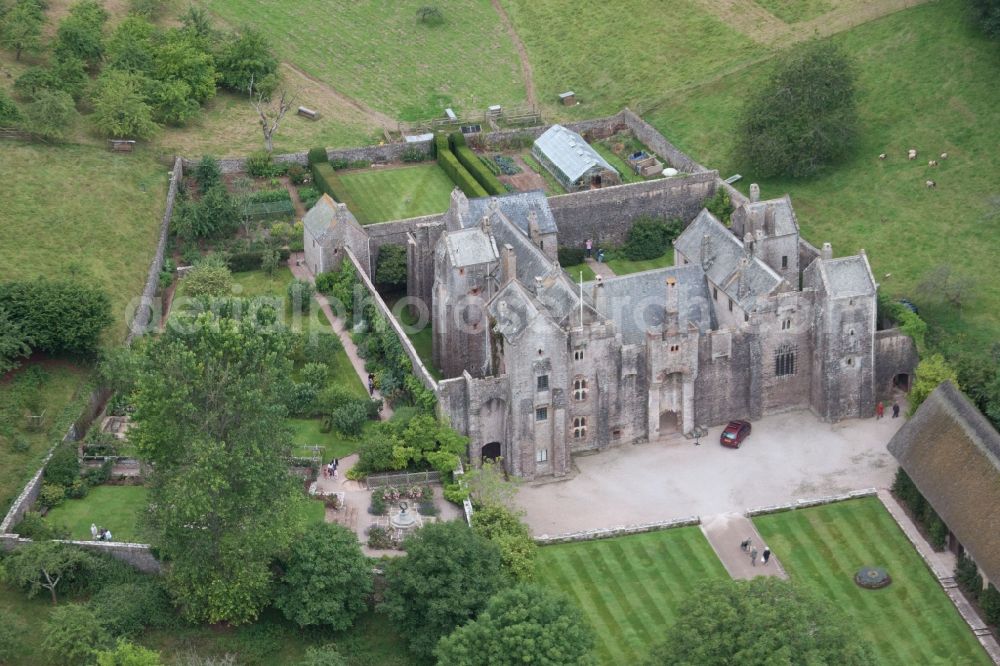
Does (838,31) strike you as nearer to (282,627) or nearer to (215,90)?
(215,90)

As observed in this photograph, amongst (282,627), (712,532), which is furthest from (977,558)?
(282,627)

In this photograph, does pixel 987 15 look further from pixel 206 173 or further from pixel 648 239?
pixel 206 173

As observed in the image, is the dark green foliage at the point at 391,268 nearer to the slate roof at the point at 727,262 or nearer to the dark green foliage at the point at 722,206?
the slate roof at the point at 727,262

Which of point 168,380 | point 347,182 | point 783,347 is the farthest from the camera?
point 347,182

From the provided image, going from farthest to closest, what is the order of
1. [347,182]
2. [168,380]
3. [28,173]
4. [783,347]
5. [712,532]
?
[347,182], [28,173], [783,347], [712,532], [168,380]

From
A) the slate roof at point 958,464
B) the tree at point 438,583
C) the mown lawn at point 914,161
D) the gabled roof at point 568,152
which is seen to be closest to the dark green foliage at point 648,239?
the gabled roof at point 568,152

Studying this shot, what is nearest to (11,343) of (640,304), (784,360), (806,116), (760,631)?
(640,304)
